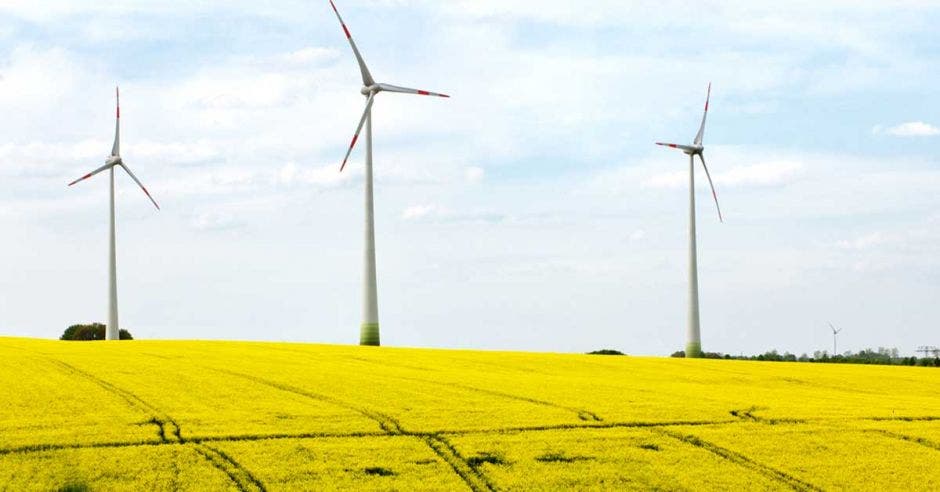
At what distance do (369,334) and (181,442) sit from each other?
3973 centimetres

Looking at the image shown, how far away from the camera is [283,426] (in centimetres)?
2383

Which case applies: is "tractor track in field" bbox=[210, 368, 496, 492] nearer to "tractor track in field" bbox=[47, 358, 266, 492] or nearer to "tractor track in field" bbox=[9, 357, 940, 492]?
"tractor track in field" bbox=[9, 357, 940, 492]

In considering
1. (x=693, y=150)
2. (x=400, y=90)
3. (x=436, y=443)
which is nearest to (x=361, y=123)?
(x=400, y=90)

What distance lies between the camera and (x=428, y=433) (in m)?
23.5

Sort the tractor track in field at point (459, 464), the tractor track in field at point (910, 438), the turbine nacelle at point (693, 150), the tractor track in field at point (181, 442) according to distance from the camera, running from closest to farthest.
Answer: the tractor track in field at point (181, 442) → the tractor track in field at point (459, 464) → the tractor track in field at point (910, 438) → the turbine nacelle at point (693, 150)

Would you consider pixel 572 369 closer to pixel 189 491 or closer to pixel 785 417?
pixel 785 417

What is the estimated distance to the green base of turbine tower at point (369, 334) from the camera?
61.6 m

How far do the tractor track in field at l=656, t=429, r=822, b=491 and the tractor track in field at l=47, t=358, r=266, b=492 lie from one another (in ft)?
30.5

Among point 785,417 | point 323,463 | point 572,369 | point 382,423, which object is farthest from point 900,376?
point 323,463

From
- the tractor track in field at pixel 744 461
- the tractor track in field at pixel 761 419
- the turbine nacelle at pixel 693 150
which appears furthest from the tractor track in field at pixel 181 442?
the turbine nacelle at pixel 693 150

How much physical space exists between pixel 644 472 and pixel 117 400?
1237 centimetres

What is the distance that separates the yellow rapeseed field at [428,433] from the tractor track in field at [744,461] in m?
0.05

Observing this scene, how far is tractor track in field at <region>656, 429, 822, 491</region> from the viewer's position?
2159 cm

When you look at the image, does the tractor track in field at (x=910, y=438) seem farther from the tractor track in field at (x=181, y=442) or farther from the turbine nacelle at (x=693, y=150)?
the turbine nacelle at (x=693, y=150)
